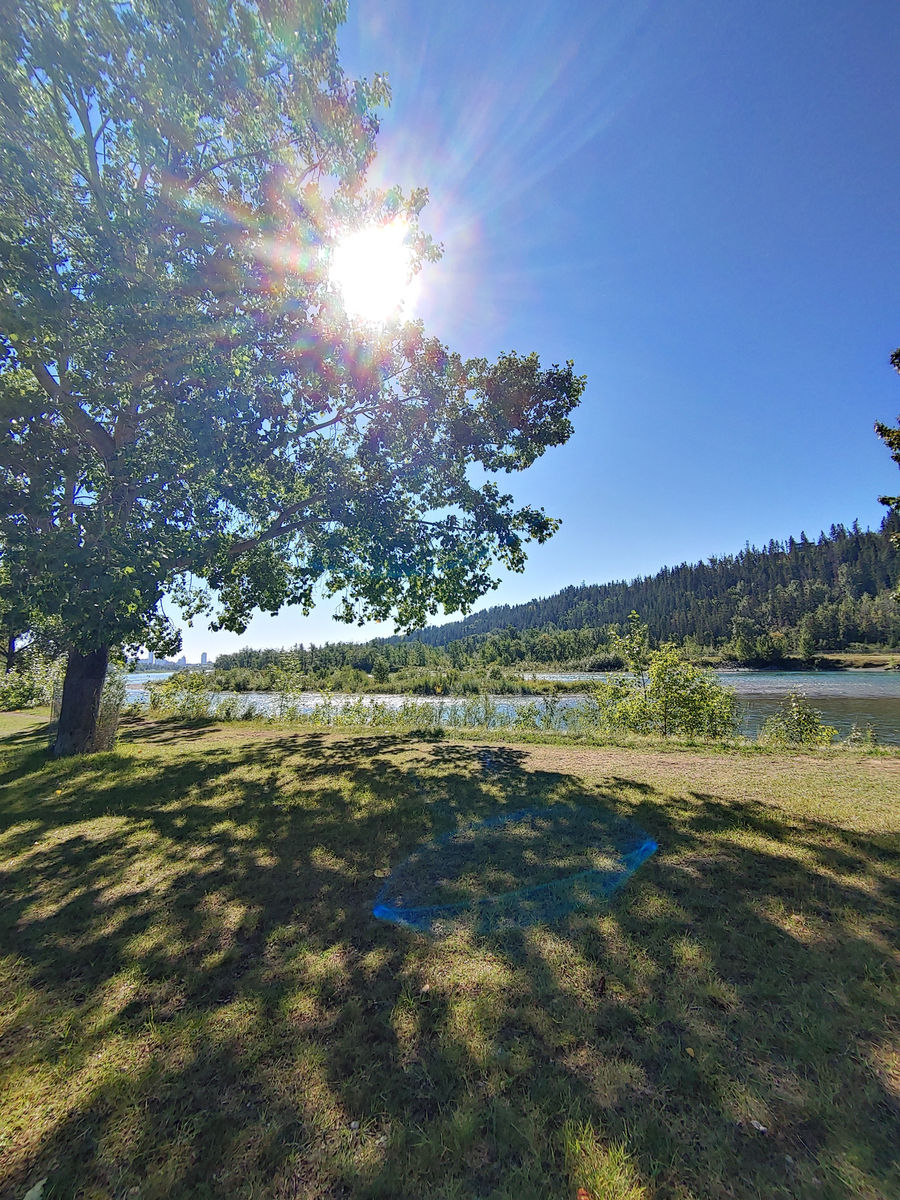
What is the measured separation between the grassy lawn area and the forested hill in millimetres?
82263

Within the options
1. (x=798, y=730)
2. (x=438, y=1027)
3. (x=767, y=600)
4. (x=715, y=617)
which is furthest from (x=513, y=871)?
(x=767, y=600)

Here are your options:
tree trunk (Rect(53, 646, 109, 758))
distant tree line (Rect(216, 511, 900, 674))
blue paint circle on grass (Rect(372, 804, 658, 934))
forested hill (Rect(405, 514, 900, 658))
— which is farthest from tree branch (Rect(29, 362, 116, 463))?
forested hill (Rect(405, 514, 900, 658))

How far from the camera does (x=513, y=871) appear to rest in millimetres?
4453

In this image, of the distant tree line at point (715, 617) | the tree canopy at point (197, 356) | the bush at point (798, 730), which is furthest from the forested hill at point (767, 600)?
the tree canopy at point (197, 356)

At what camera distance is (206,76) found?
773cm

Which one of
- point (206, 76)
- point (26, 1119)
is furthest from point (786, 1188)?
point (206, 76)

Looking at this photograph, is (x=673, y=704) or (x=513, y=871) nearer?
(x=513, y=871)

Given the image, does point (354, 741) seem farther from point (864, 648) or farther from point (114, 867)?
point (864, 648)

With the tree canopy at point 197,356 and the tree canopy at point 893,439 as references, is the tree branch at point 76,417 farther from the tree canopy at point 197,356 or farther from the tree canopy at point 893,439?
the tree canopy at point 893,439

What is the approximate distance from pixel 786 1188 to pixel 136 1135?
274 cm

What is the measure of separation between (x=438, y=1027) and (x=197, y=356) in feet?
33.9

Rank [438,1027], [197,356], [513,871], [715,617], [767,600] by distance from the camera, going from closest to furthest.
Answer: [438,1027], [513,871], [197,356], [715,617], [767,600]

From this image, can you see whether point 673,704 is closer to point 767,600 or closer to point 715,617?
point 715,617

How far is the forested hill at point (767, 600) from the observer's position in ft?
303
